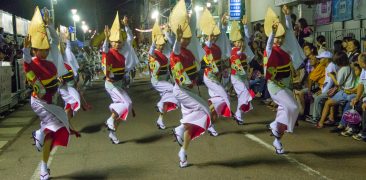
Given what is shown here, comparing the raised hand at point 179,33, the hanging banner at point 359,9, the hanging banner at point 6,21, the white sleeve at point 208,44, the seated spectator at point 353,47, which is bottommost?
the seated spectator at point 353,47

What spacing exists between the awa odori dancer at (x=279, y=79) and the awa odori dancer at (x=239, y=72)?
2.66m

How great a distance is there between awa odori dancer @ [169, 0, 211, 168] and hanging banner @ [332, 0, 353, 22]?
292 inches

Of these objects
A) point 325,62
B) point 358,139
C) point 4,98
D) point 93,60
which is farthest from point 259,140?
point 93,60

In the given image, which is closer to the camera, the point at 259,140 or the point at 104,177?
the point at 104,177

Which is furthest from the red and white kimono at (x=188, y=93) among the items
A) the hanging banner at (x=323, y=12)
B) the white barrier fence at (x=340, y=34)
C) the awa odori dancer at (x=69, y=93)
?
the hanging banner at (x=323, y=12)

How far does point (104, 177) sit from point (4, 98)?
267 inches

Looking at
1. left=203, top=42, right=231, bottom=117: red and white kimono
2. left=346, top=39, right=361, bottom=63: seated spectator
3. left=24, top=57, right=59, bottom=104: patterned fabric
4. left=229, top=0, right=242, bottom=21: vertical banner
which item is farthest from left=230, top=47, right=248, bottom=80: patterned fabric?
left=229, top=0, right=242, bottom=21: vertical banner

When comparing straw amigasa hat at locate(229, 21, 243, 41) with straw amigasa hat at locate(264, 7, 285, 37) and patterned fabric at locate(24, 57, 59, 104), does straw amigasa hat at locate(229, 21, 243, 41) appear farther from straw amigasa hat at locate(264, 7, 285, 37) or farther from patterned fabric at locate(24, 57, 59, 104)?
patterned fabric at locate(24, 57, 59, 104)

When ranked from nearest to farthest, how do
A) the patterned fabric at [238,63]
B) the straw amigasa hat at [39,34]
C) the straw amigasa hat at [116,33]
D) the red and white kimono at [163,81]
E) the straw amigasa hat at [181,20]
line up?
the straw amigasa hat at [39,34], the straw amigasa hat at [181,20], the straw amigasa hat at [116,33], the red and white kimono at [163,81], the patterned fabric at [238,63]

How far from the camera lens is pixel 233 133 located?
29.1ft

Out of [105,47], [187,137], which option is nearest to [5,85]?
[105,47]

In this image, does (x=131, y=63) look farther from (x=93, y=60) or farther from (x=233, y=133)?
(x=93, y=60)

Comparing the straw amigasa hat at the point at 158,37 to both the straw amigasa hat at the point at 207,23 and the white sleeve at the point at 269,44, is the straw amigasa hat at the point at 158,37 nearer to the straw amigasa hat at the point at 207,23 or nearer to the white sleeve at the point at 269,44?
the straw amigasa hat at the point at 207,23

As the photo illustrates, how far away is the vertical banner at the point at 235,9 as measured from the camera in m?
22.5
